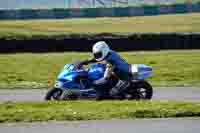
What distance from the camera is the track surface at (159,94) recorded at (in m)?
15.2

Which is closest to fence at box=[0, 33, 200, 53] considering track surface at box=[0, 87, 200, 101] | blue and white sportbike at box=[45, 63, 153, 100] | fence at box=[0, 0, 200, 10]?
track surface at box=[0, 87, 200, 101]

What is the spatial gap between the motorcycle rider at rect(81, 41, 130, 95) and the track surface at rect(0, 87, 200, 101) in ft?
5.25

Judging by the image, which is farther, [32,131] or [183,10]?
[183,10]

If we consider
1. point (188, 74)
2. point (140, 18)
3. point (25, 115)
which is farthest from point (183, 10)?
point (25, 115)

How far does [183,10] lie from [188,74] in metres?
37.0

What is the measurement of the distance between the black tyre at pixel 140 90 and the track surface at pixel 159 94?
1356 mm

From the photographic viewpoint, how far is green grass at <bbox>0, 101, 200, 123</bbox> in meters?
10.1

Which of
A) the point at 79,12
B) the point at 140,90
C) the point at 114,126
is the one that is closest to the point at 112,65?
the point at 140,90

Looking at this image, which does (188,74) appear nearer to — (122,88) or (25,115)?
(122,88)

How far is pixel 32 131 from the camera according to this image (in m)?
9.12

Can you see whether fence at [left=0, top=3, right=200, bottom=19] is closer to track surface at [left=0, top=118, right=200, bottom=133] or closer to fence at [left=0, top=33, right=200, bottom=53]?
fence at [left=0, top=33, right=200, bottom=53]

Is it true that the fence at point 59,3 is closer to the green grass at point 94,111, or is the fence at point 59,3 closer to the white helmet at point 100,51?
the white helmet at point 100,51

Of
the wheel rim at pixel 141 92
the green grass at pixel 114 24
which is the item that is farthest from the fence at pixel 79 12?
the wheel rim at pixel 141 92

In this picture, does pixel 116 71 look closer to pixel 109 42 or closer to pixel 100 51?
pixel 100 51
